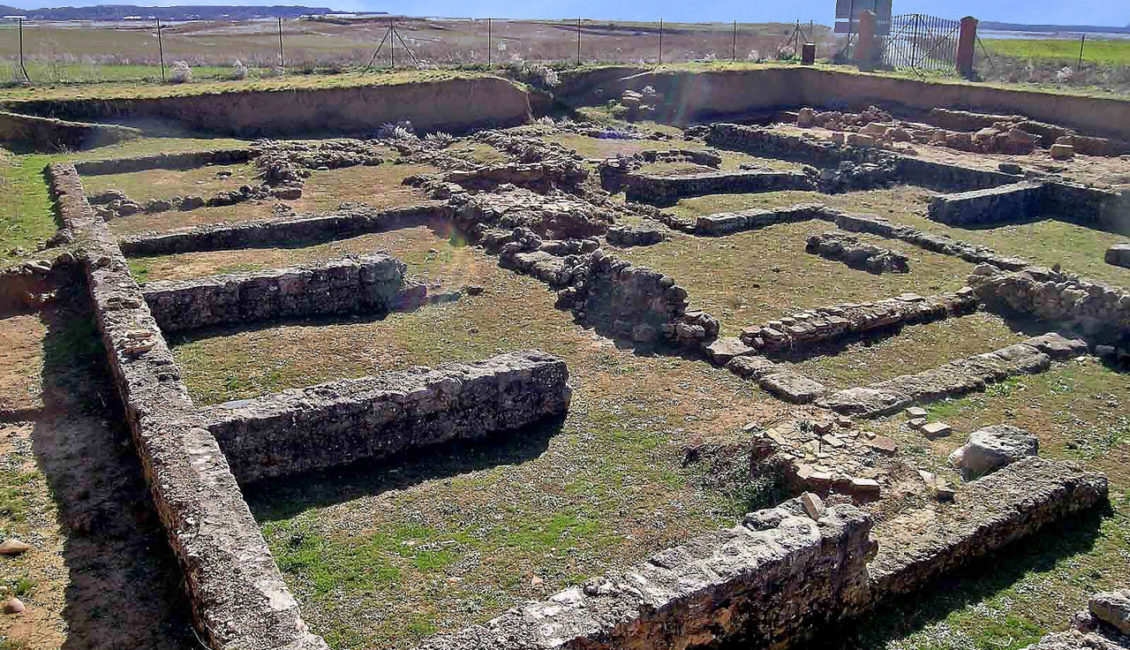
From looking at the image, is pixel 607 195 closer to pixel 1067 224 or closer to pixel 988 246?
pixel 988 246

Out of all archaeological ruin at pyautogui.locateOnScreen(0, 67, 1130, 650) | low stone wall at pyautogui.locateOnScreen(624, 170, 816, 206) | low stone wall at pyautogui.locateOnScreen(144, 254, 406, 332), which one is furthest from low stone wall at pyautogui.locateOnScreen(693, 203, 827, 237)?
low stone wall at pyautogui.locateOnScreen(144, 254, 406, 332)

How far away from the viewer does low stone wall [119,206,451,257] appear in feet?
56.8

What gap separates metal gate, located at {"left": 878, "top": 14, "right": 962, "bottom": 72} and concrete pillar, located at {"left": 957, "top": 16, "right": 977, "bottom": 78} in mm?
392

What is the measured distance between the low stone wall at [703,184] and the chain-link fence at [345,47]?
702 inches

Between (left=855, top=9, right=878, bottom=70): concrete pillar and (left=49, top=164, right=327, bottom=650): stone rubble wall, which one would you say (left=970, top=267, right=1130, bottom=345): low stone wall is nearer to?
(left=49, top=164, right=327, bottom=650): stone rubble wall

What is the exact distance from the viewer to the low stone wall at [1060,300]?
1352 centimetres

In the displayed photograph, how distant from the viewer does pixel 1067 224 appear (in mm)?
21469

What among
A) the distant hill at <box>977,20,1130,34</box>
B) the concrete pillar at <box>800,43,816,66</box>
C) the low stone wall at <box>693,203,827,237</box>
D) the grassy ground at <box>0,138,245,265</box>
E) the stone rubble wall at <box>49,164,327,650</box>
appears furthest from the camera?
the distant hill at <box>977,20,1130,34</box>

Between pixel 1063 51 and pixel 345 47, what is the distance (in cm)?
4226

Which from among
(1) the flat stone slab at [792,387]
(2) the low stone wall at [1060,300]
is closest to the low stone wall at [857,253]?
(2) the low stone wall at [1060,300]

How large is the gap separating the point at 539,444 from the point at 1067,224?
17212 mm

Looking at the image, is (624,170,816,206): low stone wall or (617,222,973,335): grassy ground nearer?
(617,222,973,335): grassy ground

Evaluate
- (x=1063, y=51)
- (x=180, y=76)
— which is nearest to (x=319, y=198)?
(x=180, y=76)

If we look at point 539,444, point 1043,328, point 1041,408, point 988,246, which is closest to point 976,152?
point 988,246
